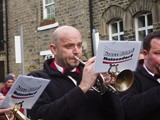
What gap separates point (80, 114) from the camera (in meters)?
2.95

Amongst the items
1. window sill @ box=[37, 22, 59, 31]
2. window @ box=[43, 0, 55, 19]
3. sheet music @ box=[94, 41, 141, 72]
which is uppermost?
window @ box=[43, 0, 55, 19]

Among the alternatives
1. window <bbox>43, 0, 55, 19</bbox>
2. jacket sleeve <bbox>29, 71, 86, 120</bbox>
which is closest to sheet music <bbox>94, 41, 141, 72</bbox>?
jacket sleeve <bbox>29, 71, 86, 120</bbox>

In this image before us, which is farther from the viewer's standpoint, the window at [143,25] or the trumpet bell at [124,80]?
the window at [143,25]

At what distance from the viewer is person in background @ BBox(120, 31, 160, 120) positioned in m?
3.17

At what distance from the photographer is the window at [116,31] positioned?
11.2 metres

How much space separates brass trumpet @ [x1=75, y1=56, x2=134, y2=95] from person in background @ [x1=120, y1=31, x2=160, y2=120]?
0.22 metres

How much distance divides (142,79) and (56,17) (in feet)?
34.1

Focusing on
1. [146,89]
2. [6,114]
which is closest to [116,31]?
[146,89]

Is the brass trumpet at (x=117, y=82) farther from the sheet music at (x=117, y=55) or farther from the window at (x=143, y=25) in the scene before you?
the window at (x=143, y=25)

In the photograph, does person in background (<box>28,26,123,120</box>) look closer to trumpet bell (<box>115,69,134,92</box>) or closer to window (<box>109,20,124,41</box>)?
trumpet bell (<box>115,69,134,92</box>)

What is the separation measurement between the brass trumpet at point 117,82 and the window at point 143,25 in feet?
23.8

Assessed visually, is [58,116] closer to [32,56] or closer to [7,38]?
[32,56]

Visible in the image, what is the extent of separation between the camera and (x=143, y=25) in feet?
34.2

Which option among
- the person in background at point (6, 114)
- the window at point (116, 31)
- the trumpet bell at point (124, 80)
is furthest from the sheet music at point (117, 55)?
the window at point (116, 31)
